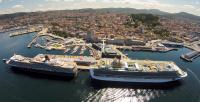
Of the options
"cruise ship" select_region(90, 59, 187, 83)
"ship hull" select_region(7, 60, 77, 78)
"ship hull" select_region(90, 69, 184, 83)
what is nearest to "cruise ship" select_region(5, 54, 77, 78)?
"ship hull" select_region(7, 60, 77, 78)

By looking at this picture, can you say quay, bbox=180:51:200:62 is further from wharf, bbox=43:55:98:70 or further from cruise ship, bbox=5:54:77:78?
cruise ship, bbox=5:54:77:78

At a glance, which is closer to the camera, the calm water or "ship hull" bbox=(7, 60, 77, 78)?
the calm water

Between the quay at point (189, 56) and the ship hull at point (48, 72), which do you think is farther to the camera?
the quay at point (189, 56)

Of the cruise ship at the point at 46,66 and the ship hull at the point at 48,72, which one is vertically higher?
the cruise ship at the point at 46,66

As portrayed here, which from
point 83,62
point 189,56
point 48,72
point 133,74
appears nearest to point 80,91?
point 48,72

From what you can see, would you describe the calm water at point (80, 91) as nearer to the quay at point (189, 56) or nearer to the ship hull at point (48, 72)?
the ship hull at point (48, 72)

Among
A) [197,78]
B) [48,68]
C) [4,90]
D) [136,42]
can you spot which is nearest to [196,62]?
[197,78]

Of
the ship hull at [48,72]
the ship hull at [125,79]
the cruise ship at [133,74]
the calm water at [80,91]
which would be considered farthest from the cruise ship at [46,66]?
the ship hull at [125,79]

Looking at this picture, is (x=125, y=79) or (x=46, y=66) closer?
(x=125, y=79)

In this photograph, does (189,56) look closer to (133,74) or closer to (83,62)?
(133,74)

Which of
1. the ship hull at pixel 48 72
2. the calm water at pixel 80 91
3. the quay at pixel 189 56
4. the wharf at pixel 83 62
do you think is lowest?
the calm water at pixel 80 91

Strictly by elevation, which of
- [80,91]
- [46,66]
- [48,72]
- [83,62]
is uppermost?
[46,66]
